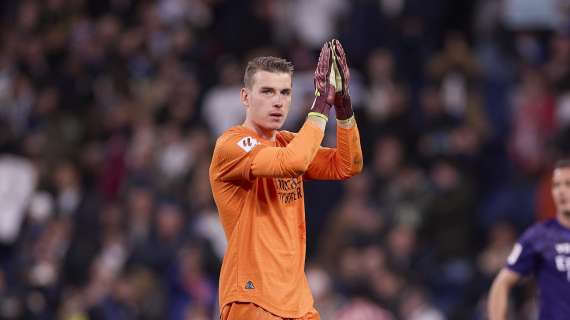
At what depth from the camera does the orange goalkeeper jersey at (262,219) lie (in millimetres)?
5750

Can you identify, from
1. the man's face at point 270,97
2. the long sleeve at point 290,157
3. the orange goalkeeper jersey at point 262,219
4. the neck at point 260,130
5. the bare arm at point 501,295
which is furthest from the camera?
the bare arm at point 501,295

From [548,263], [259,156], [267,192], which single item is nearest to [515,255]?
[548,263]

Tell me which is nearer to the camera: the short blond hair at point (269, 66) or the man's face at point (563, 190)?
the short blond hair at point (269, 66)

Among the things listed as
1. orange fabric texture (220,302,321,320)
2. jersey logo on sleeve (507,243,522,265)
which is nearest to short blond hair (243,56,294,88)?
orange fabric texture (220,302,321,320)

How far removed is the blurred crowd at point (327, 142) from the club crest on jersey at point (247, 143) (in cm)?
509

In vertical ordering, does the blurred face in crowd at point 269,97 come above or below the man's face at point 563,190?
above

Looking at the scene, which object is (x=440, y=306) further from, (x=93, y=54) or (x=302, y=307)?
(x=93, y=54)

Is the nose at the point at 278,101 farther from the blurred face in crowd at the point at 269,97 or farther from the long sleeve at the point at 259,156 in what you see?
the long sleeve at the point at 259,156

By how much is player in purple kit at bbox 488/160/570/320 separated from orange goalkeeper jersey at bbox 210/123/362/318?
1.70 metres

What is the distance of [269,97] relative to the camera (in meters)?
5.90

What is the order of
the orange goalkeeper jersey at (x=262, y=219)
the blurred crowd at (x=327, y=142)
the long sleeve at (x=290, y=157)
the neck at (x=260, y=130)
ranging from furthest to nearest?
the blurred crowd at (x=327, y=142)
the neck at (x=260, y=130)
the orange goalkeeper jersey at (x=262, y=219)
the long sleeve at (x=290, y=157)

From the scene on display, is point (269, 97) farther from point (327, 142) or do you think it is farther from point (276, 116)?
point (327, 142)

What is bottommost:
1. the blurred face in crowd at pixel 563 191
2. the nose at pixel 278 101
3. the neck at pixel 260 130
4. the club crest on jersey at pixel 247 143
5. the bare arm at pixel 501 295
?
the bare arm at pixel 501 295

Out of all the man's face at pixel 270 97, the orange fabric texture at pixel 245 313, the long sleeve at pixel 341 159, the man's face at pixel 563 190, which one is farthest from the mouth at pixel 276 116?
the man's face at pixel 563 190
